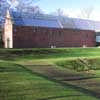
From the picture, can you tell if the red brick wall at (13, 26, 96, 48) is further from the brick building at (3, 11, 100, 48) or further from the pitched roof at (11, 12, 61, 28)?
the pitched roof at (11, 12, 61, 28)

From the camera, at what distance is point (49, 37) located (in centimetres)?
4566

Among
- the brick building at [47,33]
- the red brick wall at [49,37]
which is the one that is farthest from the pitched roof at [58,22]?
the red brick wall at [49,37]

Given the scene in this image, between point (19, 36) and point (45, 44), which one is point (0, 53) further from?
point (45, 44)

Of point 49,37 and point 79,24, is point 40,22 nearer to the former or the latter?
point 49,37

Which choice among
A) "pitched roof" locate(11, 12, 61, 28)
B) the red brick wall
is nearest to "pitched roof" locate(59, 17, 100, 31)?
the red brick wall

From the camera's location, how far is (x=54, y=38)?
4616cm

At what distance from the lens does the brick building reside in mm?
42469

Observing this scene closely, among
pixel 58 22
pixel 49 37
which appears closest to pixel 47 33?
pixel 49 37

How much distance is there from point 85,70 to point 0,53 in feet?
34.8

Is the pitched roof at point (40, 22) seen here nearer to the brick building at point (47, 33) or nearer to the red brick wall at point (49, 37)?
the brick building at point (47, 33)

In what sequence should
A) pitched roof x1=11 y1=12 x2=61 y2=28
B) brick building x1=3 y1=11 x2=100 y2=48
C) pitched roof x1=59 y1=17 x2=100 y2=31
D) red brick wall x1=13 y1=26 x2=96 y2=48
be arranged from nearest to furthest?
pitched roof x1=11 y1=12 x2=61 y2=28 < brick building x1=3 y1=11 x2=100 y2=48 < red brick wall x1=13 y1=26 x2=96 y2=48 < pitched roof x1=59 y1=17 x2=100 y2=31

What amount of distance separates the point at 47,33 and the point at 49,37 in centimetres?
87

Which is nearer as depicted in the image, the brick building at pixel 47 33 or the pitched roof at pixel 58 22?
the brick building at pixel 47 33

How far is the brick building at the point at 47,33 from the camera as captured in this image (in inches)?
1672
